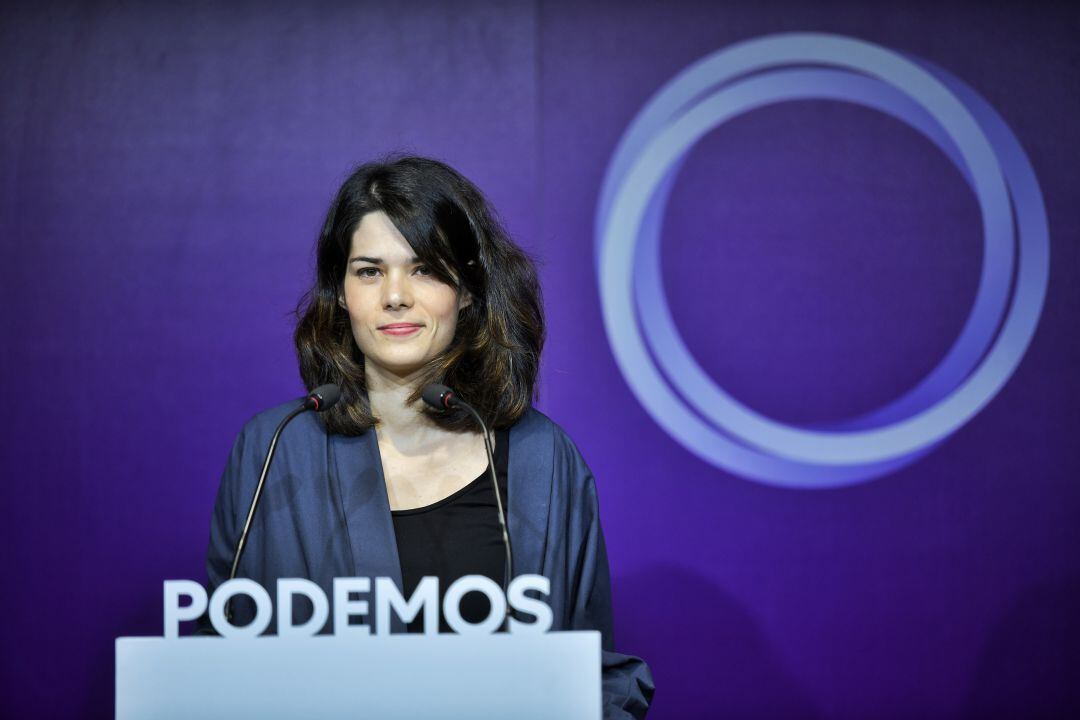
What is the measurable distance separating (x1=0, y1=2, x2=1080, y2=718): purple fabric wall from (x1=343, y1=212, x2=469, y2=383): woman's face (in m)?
1.04

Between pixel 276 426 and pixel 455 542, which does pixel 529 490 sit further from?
pixel 276 426

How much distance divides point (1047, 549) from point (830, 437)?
68cm

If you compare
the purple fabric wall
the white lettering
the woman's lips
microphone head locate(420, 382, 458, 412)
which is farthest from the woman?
the purple fabric wall

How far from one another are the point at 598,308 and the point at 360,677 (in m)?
1.81

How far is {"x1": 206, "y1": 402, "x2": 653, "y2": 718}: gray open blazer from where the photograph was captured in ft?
5.77

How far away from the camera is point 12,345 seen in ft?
9.36

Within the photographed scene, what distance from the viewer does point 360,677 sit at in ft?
3.84

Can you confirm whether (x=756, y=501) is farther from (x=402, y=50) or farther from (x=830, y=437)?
(x=402, y=50)

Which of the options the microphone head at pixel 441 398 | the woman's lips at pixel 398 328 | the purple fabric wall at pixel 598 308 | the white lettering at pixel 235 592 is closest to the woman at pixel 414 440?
the woman's lips at pixel 398 328

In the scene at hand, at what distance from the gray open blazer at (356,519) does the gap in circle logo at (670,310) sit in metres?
1.02

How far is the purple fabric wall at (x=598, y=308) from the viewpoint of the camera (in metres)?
2.86

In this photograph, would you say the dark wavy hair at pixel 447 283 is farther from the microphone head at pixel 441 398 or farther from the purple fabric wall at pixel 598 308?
the purple fabric wall at pixel 598 308

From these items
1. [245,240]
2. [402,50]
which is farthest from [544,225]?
[245,240]

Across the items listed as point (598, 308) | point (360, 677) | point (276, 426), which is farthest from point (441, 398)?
point (598, 308)
